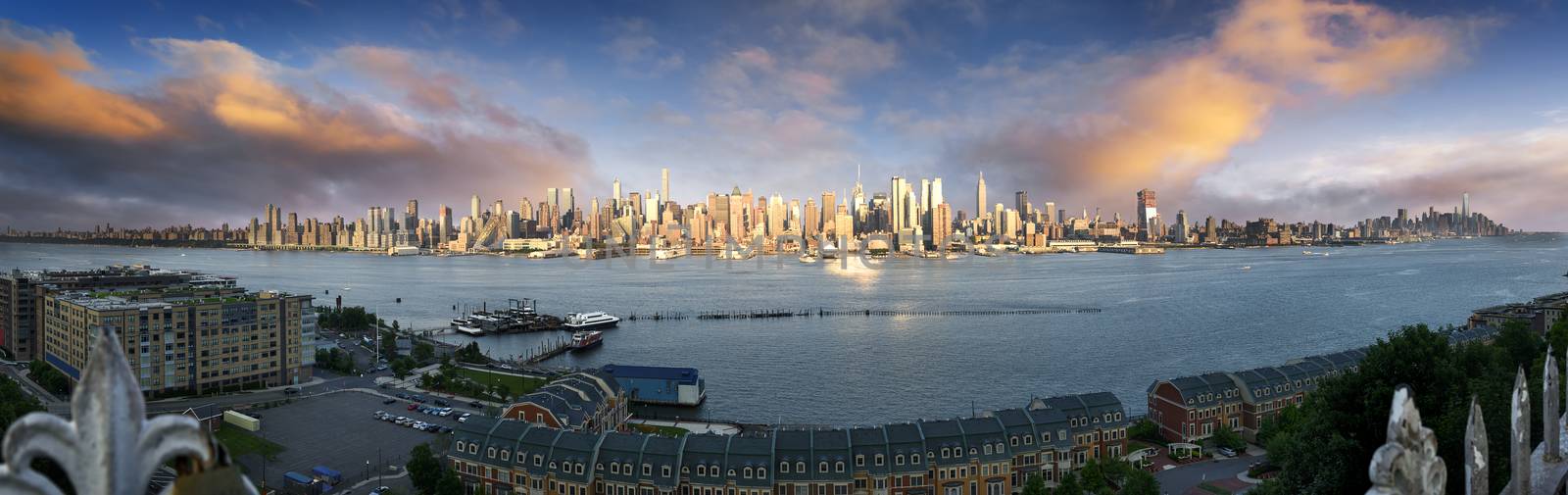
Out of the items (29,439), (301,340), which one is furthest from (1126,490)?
(301,340)

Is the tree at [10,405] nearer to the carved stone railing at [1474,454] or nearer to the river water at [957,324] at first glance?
the river water at [957,324]

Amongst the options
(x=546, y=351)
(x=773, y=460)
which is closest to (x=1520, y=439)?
(x=773, y=460)

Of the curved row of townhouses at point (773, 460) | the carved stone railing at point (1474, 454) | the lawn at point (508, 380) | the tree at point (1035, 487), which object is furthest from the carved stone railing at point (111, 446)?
the lawn at point (508, 380)

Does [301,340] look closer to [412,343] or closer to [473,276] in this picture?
[412,343]

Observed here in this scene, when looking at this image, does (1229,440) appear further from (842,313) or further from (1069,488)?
(842,313)

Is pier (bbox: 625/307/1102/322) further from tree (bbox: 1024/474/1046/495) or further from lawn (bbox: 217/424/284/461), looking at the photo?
tree (bbox: 1024/474/1046/495)

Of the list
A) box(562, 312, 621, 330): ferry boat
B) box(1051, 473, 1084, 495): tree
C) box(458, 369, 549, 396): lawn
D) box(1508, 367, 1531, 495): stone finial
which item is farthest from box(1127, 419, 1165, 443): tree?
box(562, 312, 621, 330): ferry boat
